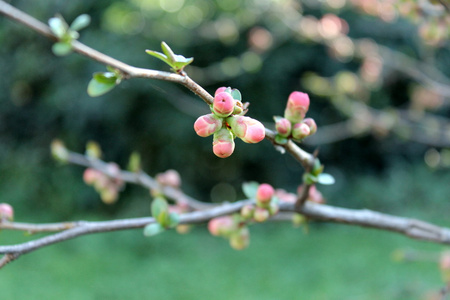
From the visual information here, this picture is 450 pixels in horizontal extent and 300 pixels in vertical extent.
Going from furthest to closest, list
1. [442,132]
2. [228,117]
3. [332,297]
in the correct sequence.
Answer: [332,297] < [442,132] < [228,117]

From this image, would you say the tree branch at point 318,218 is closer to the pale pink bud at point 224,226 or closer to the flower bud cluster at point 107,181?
the pale pink bud at point 224,226

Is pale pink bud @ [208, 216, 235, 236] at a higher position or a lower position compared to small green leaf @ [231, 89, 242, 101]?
higher

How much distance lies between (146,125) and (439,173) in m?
2.92

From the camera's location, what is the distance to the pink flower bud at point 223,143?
0.39 metres

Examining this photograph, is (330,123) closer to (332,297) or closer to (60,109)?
(332,297)

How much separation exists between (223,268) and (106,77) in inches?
109

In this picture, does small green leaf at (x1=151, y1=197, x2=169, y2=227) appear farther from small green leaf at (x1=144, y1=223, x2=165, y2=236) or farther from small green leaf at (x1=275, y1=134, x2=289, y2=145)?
small green leaf at (x1=275, y1=134, x2=289, y2=145)

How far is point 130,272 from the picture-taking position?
9.63 feet

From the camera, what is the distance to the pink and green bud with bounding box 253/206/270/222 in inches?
23.2

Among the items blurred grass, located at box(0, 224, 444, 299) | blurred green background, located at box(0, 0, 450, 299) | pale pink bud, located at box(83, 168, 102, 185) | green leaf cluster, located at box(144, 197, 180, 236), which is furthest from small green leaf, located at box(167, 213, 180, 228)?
blurred green background, located at box(0, 0, 450, 299)

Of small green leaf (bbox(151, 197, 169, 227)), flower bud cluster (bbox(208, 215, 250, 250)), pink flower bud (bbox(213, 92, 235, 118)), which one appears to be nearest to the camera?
pink flower bud (bbox(213, 92, 235, 118))

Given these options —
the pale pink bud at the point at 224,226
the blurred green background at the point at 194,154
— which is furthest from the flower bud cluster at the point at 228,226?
the blurred green background at the point at 194,154

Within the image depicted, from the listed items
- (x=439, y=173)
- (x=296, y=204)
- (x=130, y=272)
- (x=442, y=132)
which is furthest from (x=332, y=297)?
(x=439, y=173)

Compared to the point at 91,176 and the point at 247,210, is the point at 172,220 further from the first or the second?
the point at 91,176
